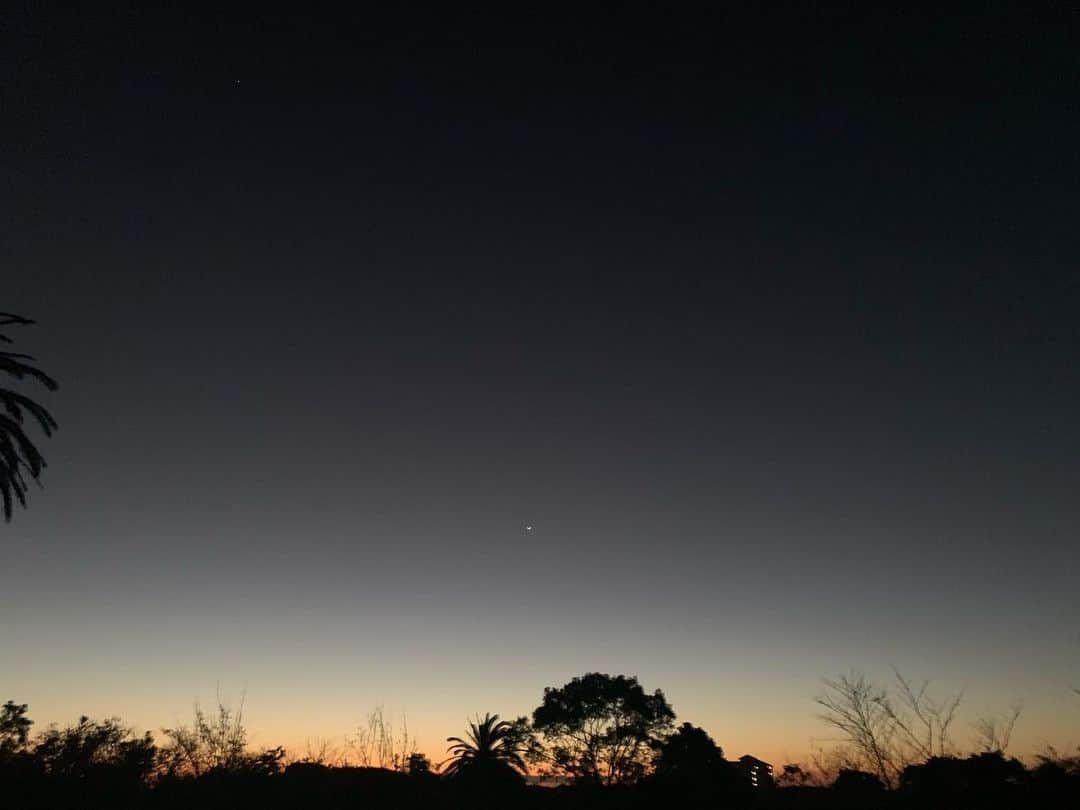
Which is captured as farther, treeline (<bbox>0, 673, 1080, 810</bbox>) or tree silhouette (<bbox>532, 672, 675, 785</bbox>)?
tree silhouette (<bbox>532, 672, 675, 785</bbox>)

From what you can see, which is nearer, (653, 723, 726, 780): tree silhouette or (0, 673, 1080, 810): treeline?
(0, 673, 1080, 810): treeline

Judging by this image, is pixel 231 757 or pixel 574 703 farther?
pixel 574 703

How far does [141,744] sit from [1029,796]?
3238cm

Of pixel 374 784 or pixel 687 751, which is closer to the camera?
pixel 374 784

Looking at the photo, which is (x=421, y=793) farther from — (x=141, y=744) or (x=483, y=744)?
(x=483, y=744)

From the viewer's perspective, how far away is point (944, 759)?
23.1 m

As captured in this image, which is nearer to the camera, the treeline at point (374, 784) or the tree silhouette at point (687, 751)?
the treeline at point (374, 784)

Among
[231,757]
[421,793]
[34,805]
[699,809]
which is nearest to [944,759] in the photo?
[699,809]

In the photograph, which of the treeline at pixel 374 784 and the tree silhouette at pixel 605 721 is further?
the tree silhouette at pixel 605 721

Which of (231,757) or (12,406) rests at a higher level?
(12,406)

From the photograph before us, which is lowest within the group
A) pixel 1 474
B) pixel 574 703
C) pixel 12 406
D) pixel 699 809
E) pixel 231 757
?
pixel 699 809

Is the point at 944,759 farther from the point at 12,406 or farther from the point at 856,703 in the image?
the point at 12,406

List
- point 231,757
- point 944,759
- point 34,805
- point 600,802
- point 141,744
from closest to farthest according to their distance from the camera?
point 34,805, point 944,759, point 231,757, point 141,744, point 600,802

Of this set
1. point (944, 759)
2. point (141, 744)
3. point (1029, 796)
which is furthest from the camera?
point (141, 744)
